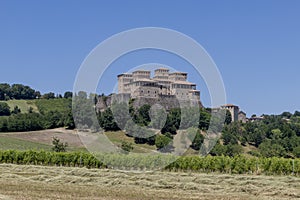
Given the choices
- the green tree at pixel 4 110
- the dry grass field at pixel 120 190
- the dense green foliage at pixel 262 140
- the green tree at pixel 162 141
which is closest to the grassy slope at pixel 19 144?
the dense green foliage at pixel 262 140

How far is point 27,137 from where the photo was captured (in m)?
80.8

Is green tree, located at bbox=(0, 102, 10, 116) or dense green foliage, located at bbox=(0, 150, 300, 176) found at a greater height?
green tree, located at bbox=(0, 102, 10, 116)

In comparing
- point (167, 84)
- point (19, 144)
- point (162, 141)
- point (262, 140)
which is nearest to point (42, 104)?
point (19, 144)

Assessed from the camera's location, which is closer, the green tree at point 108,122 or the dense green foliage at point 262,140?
the green tree at point 108,122

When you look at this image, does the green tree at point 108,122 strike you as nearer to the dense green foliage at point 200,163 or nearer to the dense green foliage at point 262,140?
the dense green foliage at point 200,163

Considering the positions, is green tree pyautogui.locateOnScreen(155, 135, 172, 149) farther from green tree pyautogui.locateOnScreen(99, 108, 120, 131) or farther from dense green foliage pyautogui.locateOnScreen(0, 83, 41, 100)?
dense green foliage pyautogui.locateOnScreen(0, 83, 41, 100)

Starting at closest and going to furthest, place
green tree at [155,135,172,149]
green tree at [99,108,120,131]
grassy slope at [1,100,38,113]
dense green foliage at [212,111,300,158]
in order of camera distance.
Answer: green tree at [99,108,120,131], green tree at [155,135,172,149], dense green foliage at [212,111,300,158], grassy slope at [1,100,38,113]

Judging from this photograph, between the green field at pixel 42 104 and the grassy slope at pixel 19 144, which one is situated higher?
the green field at pixel 42 104

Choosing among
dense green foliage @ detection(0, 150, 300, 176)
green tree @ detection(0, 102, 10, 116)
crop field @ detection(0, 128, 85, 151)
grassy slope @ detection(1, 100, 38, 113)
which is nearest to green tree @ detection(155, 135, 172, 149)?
dense green foliage @ detection(0, 150, 300, 176)

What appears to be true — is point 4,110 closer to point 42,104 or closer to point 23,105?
point 42,104

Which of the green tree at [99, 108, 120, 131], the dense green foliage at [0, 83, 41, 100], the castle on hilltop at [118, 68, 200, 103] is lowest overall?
the green tree at [99, 108, 120, 131]

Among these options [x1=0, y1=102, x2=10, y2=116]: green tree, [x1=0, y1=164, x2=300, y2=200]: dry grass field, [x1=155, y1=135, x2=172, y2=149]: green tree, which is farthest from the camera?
[x1=0, y1=102, x2=10, y2=116]: green tree

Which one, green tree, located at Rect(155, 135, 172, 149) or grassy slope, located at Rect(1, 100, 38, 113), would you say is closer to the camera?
green tree, located at Rect(155, 135, 172, 149)

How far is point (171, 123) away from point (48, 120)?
59846mm
